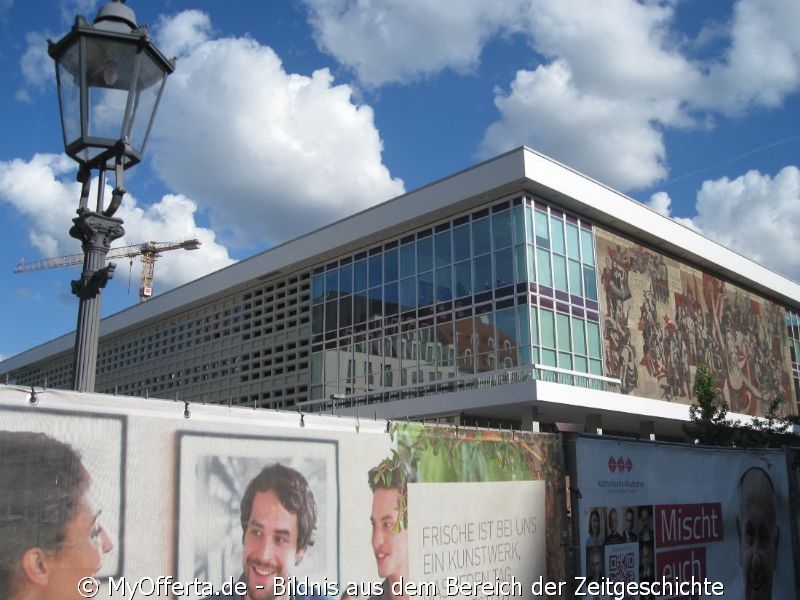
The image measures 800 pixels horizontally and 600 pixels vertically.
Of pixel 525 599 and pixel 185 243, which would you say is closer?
pixel 525 599

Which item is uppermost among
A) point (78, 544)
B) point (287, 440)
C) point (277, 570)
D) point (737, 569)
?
point (287, 440)

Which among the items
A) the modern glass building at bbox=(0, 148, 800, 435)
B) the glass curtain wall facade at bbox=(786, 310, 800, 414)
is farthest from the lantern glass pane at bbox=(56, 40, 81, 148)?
the glass curtain wall facade at bbox=(786, 310, 800, 414)

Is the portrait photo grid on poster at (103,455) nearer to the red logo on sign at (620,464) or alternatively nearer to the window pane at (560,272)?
the red logo on sign at (620,464)

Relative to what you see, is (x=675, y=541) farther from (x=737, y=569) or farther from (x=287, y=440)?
(x=287, y=440)

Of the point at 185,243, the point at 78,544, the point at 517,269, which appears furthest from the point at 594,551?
the point at 185,243

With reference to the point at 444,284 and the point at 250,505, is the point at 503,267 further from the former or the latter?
the point at 250,505

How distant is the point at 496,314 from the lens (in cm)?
2655

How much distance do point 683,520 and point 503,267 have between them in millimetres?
17454

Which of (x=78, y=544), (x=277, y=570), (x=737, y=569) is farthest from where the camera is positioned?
(x=737, y=569)

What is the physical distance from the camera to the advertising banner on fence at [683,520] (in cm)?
859

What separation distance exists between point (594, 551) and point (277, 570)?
14.5 feet

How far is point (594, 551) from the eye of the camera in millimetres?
8406

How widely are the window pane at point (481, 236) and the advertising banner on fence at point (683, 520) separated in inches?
629

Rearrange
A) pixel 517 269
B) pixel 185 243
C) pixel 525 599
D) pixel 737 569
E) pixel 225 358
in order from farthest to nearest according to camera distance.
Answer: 1. pixel 185 243
2. pixel 225 358
3. pixel 517 269
4. pixel 737 569
5. pixel 525 599
